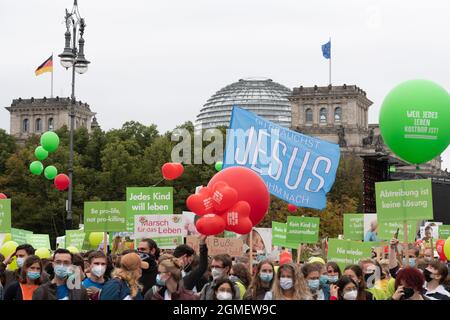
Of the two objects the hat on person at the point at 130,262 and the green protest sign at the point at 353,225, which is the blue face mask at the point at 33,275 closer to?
the hat on person at the point at 130,262

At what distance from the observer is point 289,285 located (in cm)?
873

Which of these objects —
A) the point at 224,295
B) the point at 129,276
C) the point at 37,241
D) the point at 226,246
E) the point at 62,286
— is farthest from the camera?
the point at 37,241

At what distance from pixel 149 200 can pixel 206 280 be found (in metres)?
6.56

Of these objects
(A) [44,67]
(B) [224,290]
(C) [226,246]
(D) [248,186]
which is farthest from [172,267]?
(A) [44,67]

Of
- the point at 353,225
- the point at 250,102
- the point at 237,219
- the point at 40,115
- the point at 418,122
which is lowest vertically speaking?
the point at 237,219

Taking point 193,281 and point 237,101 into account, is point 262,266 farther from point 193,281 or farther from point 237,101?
point 237,101

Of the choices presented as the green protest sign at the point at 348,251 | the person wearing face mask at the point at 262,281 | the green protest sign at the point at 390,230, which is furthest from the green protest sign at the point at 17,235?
the person wearing face mask at the point at 262,281

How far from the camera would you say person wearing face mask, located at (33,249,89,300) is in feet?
28.2

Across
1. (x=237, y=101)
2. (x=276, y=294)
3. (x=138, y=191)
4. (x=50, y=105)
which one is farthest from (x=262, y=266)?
(x=237, y=101)

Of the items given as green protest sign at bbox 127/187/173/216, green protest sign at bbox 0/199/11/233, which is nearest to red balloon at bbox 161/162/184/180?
green protest sign at bbox 0/199/11/233

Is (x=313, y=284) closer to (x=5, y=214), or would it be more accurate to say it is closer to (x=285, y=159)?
(x=285, y=159)

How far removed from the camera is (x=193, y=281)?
1005cm

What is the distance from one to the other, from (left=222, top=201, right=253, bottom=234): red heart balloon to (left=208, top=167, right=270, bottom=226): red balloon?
32.7 inches

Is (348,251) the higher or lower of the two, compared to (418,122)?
lower
